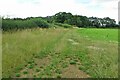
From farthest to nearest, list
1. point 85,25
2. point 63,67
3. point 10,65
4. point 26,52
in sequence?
point 85,25 → point 26,52 → point 63,67 → point 10,65

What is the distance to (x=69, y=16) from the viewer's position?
121 m

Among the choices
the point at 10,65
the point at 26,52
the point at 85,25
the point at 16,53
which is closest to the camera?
the point at 10,65

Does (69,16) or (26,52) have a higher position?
(69,16)

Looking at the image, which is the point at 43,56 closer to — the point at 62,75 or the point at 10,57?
the point at 10,57

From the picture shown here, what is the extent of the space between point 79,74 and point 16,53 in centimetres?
336

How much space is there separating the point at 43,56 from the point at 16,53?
191 centimetres

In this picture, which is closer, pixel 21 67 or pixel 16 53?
pixel 21 67

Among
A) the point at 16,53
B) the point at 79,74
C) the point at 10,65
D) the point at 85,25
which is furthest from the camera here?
the point at 85,25

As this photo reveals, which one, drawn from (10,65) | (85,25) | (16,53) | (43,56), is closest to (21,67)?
(10,65)

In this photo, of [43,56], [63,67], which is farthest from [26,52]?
[63,67]

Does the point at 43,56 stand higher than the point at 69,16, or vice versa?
the point at 69,16

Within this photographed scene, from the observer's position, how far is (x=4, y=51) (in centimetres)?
1063

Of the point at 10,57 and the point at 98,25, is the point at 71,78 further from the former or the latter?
the point at 98,25

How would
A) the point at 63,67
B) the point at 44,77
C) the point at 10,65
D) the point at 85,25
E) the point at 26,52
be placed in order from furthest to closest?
the point at 85,25 < the point at 26,52 < the point at 63,67 < the point at 10,65 < the point at 44,77
